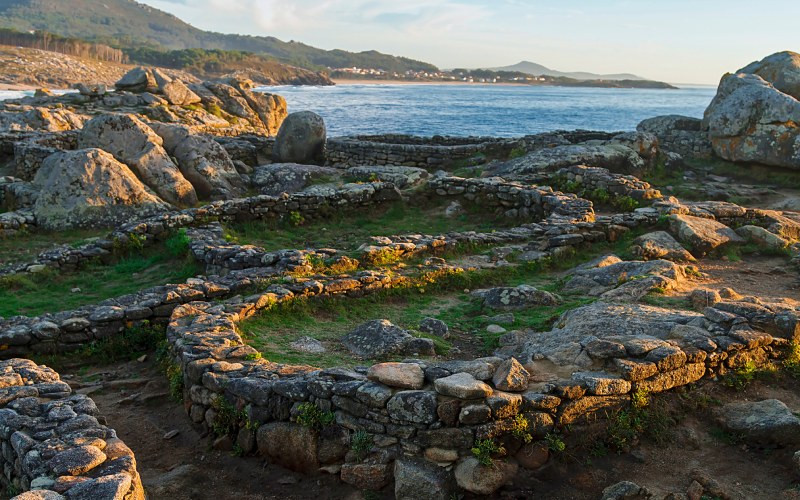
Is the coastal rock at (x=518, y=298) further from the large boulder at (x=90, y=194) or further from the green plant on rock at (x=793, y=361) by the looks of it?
the large boulder at (x=90, y=194)

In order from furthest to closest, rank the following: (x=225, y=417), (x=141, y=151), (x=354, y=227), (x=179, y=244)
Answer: (x=141, y=151), (x=354, y=227), (x=179, y=244), (x=225, y=417)

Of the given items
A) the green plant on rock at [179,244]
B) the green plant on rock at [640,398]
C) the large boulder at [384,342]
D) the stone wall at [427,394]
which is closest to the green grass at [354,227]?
the green plant on rock at [179,244]

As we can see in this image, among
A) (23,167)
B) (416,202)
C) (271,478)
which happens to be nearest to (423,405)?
(271,478)

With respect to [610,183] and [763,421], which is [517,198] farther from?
[763,421]

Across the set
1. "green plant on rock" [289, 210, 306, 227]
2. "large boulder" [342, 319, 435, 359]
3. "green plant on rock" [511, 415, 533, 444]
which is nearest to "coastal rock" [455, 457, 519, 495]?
"green plant on rock" [511, 415, 533, 444]

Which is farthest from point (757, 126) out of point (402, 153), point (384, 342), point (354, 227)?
point (384, 342)

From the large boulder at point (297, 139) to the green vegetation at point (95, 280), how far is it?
11359mm

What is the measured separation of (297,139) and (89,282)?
13.6 m

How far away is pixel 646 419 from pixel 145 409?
5.58 metres

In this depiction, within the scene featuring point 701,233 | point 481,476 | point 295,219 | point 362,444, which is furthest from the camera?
point 295,219

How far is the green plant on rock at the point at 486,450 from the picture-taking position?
17.7 feet

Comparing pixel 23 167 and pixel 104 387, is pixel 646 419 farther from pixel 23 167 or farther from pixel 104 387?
pixel 23 167

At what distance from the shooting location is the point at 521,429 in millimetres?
5531

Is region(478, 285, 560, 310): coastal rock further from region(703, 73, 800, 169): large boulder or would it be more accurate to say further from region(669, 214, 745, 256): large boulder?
region(703, 73, 800, 169): large boulder
